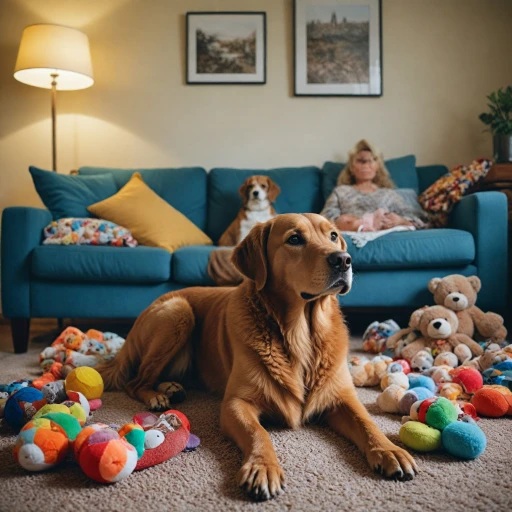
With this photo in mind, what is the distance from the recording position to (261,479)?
105cm

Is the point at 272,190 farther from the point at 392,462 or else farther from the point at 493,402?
the point at 392,462

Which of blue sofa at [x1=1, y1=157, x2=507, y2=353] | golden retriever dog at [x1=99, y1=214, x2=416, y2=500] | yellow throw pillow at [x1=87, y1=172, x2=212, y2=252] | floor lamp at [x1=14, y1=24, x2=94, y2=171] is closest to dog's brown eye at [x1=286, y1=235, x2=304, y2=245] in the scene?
golden retriever dog at [x1=99, y1=214, x2=416, y2=500]

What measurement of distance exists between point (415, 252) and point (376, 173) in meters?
1.12

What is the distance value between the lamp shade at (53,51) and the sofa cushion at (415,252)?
254 cm

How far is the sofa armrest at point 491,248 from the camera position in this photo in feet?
9.28

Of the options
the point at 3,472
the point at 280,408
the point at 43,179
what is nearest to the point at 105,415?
the point at 3,472

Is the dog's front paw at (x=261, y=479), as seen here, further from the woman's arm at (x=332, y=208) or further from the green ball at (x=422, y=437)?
the woman's arm at (x=332, y=208)

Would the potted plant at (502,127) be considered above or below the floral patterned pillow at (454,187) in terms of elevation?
above

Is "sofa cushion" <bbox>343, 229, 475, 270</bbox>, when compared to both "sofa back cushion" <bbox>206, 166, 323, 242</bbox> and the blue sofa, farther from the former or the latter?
"sofa back cushion" <bbox>206, 166, 323, 242</bbox>

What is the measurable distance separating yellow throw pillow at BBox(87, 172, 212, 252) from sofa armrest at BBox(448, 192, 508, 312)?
1.80 metres

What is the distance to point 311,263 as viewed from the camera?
1417 millimetres

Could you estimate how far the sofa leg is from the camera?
107 inches

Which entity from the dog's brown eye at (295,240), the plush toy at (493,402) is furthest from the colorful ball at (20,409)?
the plush toy at (493,402)

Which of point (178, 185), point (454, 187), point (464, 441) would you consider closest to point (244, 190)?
point (178, 185)
